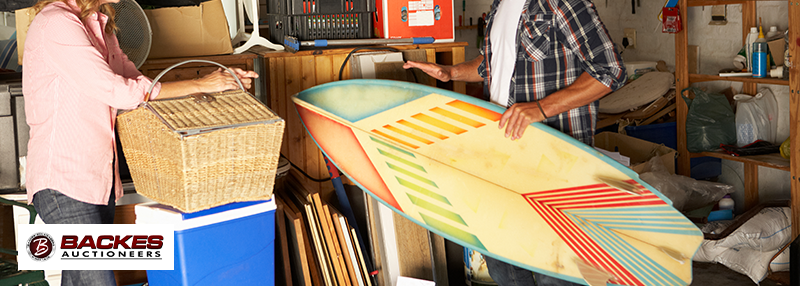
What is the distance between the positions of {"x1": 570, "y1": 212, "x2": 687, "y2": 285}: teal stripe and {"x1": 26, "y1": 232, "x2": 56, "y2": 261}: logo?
1.64m

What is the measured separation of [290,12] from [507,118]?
1.21 meters

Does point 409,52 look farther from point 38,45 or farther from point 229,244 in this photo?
point 38,45

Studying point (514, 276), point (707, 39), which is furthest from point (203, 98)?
point (707, 39)

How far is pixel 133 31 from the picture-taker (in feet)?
6.96

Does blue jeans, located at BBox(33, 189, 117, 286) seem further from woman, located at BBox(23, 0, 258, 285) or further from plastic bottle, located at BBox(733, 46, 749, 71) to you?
plastic bottle, located at BBox(733, 46, 749, 71)

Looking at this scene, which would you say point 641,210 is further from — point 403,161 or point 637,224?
point 403,161

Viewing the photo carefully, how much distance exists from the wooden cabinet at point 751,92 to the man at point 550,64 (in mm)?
1616

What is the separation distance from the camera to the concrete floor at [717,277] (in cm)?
282

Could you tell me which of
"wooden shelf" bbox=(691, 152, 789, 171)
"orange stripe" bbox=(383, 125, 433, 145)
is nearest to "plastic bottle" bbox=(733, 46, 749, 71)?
"wooden shelf" bbox=(691, 152, 789, 171)

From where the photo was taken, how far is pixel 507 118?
1.77 m

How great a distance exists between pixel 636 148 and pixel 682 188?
1.32 ft

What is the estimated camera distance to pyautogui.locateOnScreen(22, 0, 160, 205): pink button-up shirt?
151 cm

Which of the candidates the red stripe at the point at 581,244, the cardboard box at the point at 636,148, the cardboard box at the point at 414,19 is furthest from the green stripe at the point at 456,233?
the cardboard box at the point at 636,148

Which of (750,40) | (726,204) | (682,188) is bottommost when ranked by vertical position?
(726,204)
